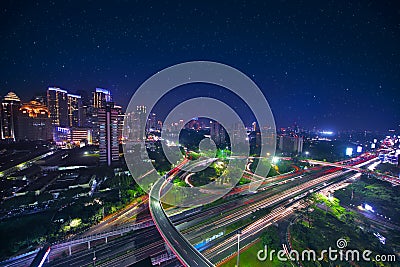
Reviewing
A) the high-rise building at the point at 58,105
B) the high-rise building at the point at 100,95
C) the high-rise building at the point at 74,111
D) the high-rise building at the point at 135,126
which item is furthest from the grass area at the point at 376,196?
the high-rise building at the point at 74,111

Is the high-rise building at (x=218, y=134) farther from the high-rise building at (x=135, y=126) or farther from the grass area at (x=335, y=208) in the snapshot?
the grass area at (x=335, y=208)

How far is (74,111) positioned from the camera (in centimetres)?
2145

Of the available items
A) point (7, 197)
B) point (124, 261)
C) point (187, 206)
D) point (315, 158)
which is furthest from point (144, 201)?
point (315, 158)

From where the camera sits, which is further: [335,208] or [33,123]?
[33,123]

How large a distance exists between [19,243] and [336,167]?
43.9 ft

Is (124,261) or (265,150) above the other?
(265,150)

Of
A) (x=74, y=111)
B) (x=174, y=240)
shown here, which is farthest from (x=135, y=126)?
(x=174, y=240)

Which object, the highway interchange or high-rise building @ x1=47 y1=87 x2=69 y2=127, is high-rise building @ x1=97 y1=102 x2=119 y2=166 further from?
high-rise building @ x1=47 y1=87 x2=69 y2=127

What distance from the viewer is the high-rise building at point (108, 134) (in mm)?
8156

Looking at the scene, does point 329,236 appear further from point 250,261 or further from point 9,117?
point 9,117

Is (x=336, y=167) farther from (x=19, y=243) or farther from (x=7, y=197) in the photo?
(x=7, y=197)

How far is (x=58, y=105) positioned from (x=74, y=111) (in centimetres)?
206

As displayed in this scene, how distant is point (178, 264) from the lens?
3.13 metres

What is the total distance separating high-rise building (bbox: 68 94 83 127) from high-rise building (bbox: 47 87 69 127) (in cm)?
80
